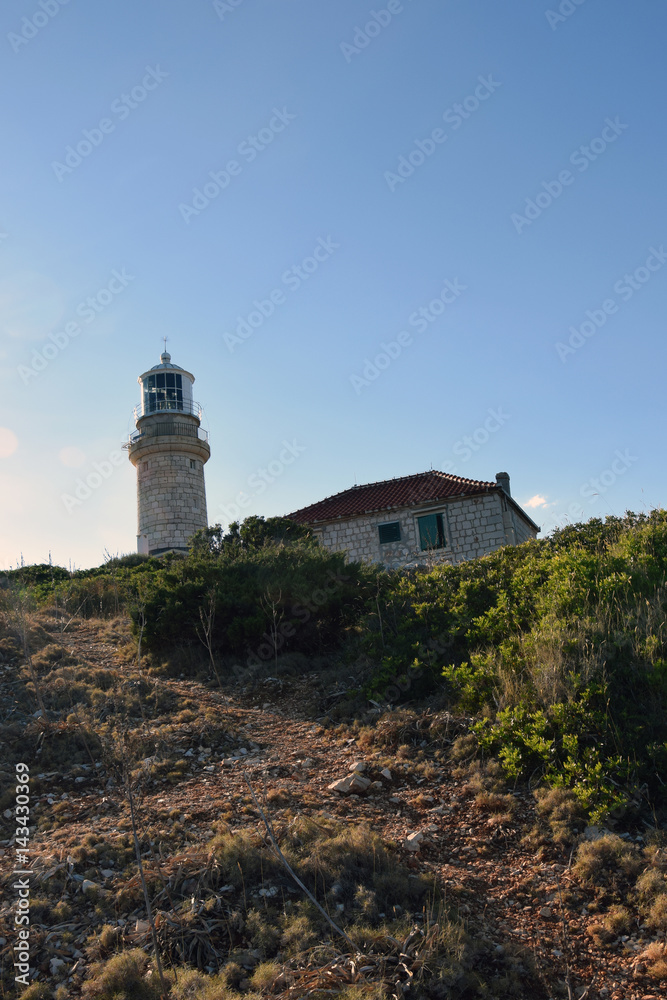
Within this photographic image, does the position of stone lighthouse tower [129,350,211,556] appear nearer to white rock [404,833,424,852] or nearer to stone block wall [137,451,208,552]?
stone block wall [137,451,208,552]

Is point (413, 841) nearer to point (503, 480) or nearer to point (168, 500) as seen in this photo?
point (503, 480)

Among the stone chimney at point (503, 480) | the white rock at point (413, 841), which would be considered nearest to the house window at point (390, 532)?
the stone chimney at point (503, 480)

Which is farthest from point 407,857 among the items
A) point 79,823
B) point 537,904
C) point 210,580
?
point 210,580

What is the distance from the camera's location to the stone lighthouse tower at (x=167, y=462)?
89.0ft

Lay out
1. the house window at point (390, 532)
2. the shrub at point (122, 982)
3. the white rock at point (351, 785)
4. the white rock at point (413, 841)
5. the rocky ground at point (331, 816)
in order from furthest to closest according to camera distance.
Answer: the house window at point (390, 532), the white rock at point (351, 785), the white rock at point (413, 841), the rocky ground at point (331, 816), the shrub at point (122, 982)

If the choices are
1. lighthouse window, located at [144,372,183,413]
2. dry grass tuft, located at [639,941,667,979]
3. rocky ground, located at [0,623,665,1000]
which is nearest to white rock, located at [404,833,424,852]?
rocky ground, located at [0,623,665,1000]

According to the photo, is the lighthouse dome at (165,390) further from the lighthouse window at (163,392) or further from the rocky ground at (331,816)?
the rocky ground at (331,816)

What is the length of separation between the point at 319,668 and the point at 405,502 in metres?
12.4

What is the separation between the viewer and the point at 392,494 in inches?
910

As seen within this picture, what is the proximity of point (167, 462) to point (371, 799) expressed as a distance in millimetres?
22785

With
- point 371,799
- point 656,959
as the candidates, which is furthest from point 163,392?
point 656,959

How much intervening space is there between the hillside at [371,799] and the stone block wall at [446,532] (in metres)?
10.6

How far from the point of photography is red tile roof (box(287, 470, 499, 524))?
2183 cm

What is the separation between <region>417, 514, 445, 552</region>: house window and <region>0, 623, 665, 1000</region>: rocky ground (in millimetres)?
13463
